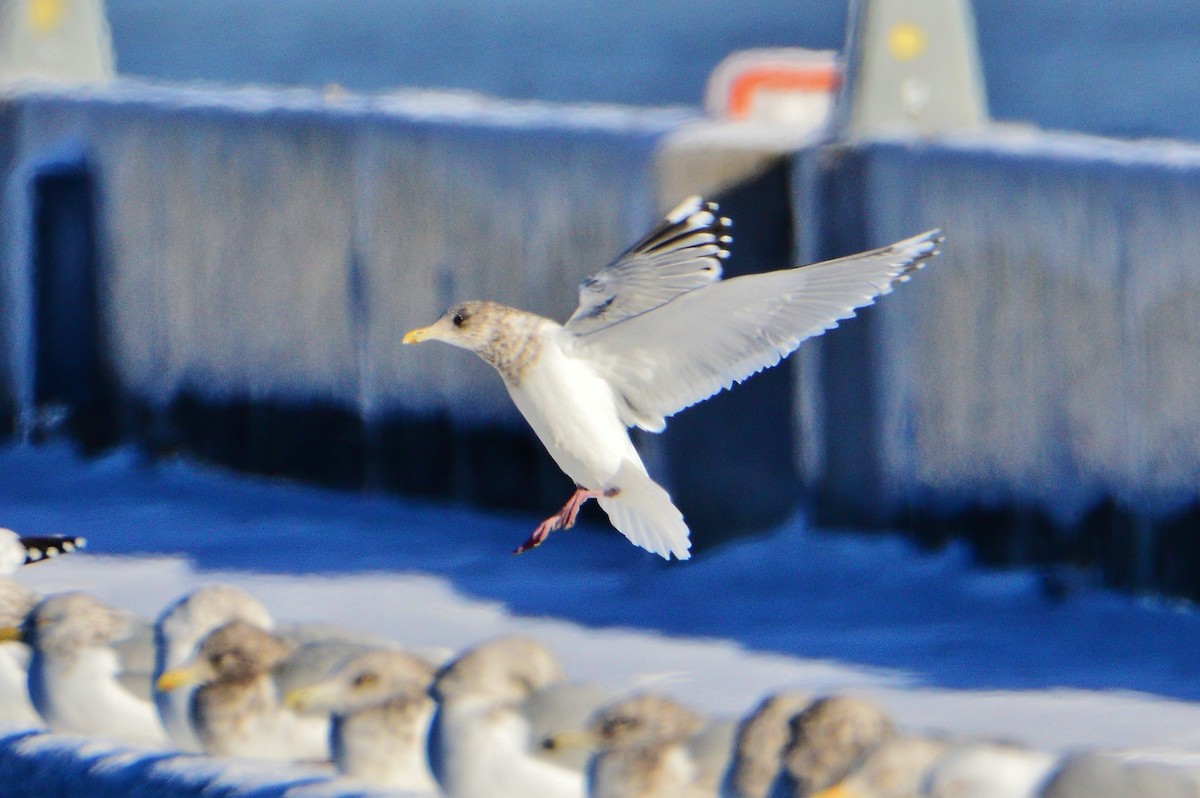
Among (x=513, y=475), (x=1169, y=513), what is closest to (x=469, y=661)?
(x=1169, y=513)

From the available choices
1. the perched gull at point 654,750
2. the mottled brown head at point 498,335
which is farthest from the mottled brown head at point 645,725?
the mottled brown head at point 498,335

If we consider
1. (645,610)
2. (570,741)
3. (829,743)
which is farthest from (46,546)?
(645,610)

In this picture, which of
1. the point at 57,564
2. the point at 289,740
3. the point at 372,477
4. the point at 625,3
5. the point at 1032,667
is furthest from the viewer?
the point at 625,3

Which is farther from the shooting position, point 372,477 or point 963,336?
point 372,477

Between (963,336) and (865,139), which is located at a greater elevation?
(865,139)

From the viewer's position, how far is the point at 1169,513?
7559mm

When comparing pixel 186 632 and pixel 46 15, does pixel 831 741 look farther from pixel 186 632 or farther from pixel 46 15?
pixel 46 15

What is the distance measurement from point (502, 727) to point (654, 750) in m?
0.41

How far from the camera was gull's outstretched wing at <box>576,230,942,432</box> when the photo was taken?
4.66 m

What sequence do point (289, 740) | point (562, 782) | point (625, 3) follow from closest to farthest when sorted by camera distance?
point (562, 782)
point (289, 740)
point (625, 3)

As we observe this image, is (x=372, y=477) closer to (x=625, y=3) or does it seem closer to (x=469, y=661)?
(x=469, y=661)

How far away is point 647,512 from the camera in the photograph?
4816 mm

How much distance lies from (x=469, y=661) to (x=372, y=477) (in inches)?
148

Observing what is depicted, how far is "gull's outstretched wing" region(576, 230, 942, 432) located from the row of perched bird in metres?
1.01
